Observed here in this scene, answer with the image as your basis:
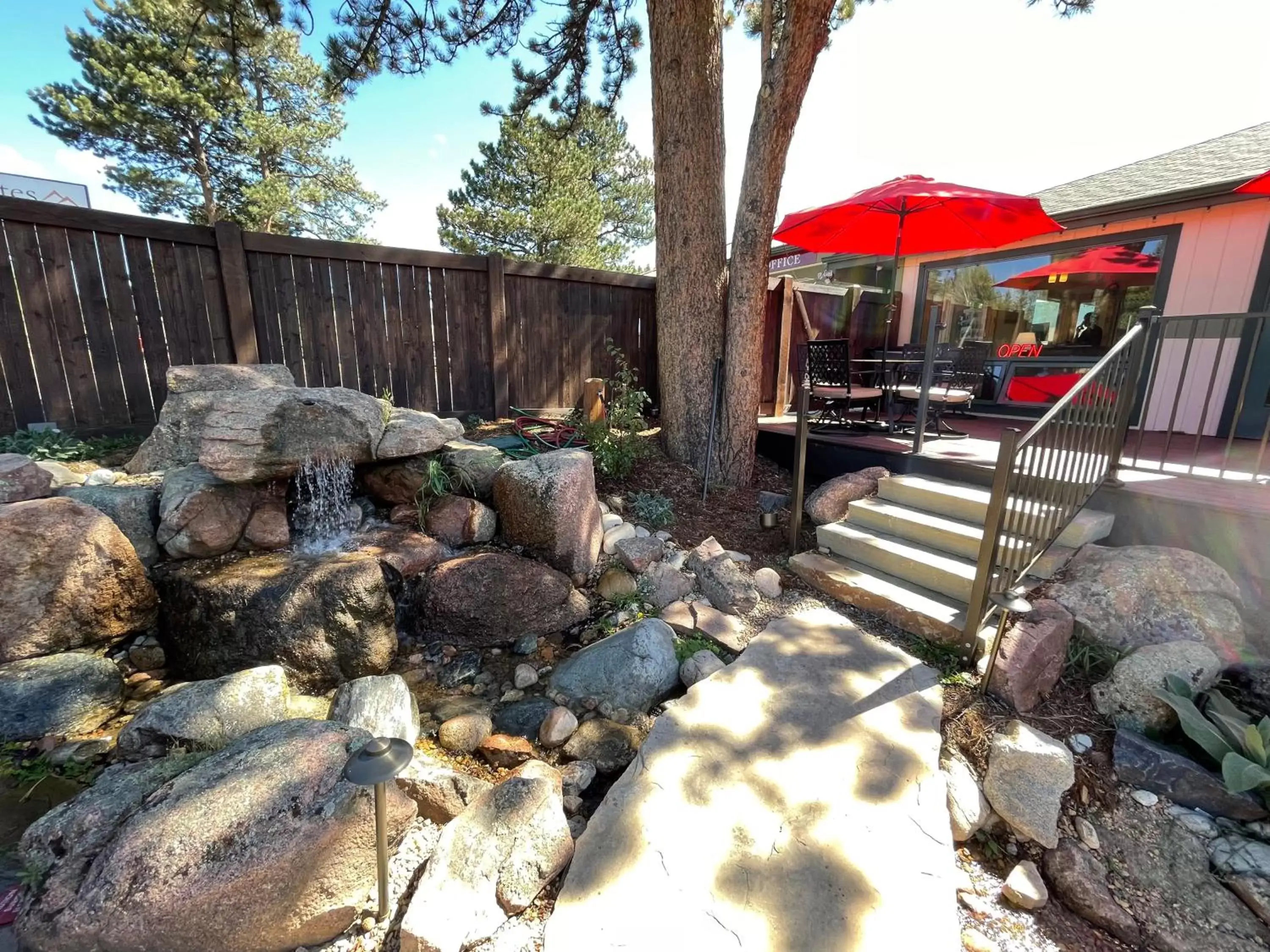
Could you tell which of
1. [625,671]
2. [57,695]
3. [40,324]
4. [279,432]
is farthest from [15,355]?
[625,671]

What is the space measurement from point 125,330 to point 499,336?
107 inches

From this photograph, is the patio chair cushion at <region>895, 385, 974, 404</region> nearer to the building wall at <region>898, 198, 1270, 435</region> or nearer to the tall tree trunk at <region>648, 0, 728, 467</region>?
the building wall at <region>898, 198, 1270, 435</region>

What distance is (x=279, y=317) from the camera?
14.3ft

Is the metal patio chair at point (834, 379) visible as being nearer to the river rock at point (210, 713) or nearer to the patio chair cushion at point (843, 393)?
the patio chair cushion at point (843, 393)

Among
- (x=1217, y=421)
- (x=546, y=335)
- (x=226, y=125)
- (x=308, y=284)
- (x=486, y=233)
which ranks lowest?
(x=1217, y=421)

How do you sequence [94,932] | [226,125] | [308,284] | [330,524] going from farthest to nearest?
[226,125] → [308,284] → [330,524] → [94,932]

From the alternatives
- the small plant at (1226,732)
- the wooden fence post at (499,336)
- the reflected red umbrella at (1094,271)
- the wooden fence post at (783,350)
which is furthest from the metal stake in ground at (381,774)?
the reflected red umbrella at (1094,271)

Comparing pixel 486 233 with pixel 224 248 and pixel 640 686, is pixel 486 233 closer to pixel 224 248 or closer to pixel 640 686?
pixel 224 248

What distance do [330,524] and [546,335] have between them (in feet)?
9.63

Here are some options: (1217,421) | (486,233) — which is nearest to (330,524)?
(1217,421)

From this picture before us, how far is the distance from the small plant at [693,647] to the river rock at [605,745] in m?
0.51

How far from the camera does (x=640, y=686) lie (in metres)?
2.59

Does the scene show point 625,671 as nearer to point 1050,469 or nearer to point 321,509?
point 321,509

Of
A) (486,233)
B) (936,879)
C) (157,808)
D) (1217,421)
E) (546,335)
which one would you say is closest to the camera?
(157,808)
